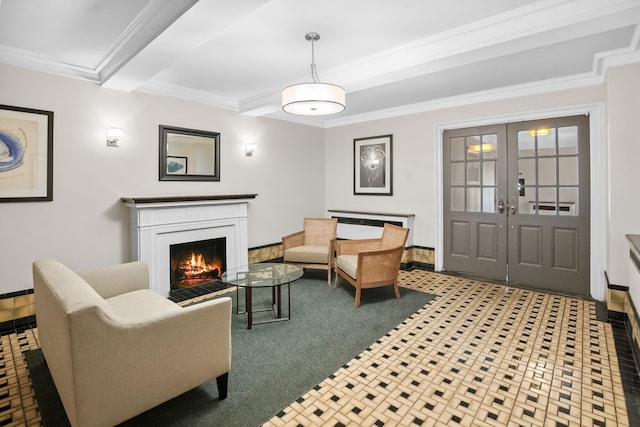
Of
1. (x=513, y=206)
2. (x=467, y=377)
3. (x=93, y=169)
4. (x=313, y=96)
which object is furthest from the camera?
(x=513, y=206)

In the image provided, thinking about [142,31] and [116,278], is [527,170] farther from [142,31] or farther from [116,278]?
[116,278]

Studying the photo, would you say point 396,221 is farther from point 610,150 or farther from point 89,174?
point 89,174

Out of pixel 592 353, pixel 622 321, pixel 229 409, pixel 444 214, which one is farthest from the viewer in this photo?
pixel 444 214

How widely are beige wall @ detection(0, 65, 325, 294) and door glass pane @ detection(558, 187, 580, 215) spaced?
4.09 m

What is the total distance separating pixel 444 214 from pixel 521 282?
1.33 meters

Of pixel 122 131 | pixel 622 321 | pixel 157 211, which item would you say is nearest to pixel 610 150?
pixel 622 321

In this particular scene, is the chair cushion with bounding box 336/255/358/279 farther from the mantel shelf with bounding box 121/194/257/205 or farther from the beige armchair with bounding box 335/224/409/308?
the mantel shelf with bounding box 121/194/257/205

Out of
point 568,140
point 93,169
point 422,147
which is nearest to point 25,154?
point 93,169

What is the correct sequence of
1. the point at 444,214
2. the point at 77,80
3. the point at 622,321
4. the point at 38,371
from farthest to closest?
the point at 444,214 → the point at 77,80 → the point at 622,321 → the point at 38,371

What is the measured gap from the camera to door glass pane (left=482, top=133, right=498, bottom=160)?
4.55 metres

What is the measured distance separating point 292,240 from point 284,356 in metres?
2.43

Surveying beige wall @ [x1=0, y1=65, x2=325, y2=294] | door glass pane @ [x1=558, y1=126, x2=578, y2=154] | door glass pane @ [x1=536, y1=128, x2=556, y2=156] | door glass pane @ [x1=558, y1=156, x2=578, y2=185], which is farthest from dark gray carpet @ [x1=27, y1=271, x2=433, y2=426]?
door glass pane @ [x1=558, y1=126, x2=578, y2=154]

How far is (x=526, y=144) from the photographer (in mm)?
4312

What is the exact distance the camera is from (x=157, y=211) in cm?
383
